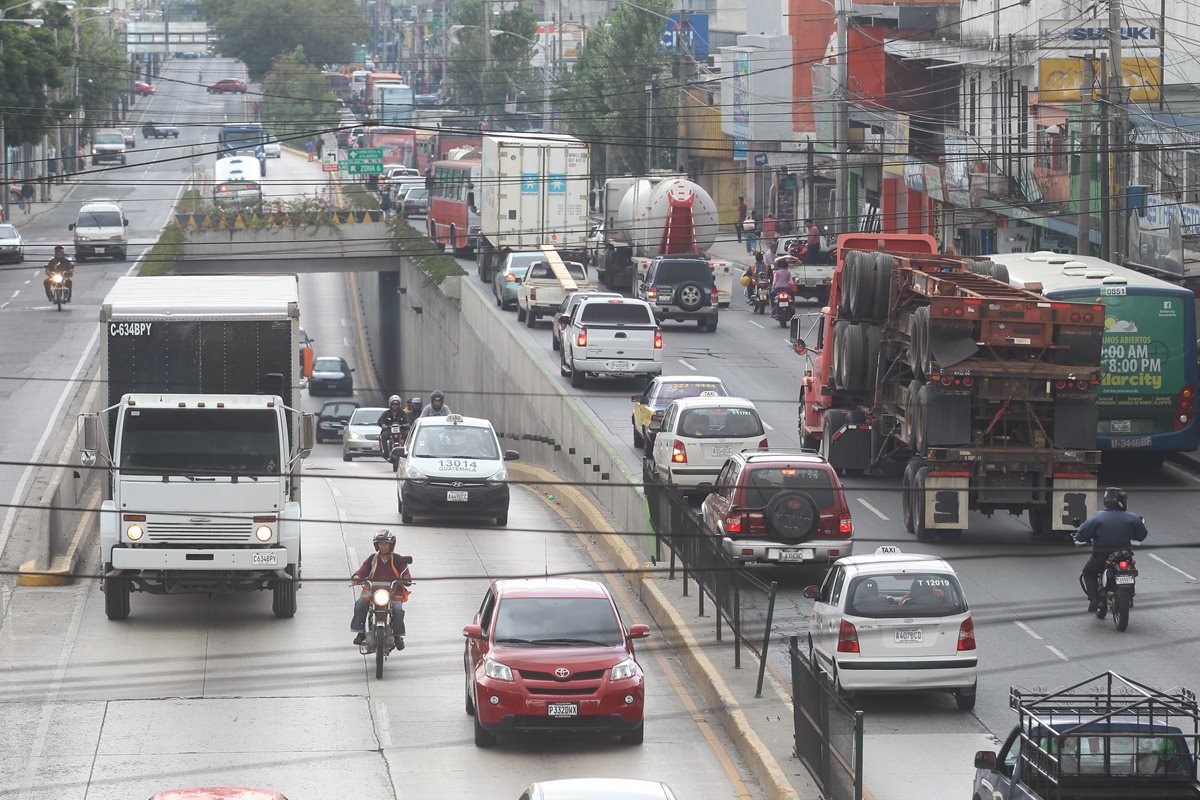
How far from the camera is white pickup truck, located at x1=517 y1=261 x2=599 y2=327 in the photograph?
162ft

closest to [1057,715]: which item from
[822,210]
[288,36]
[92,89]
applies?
[822,210]

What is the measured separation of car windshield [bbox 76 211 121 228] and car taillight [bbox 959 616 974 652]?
179 ft

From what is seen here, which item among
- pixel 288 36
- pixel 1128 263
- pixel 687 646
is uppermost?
pixel 288 36

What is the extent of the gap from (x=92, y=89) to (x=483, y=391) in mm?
73687

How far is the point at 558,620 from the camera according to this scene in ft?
58.7

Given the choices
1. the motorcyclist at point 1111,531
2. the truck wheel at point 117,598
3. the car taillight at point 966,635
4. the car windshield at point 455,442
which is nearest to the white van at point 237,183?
the car windshield at point 455,442

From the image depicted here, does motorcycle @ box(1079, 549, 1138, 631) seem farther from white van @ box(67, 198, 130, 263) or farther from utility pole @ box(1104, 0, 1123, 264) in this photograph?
white van @ box(67, 198, 130, 263)

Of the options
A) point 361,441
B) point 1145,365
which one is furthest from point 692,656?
point 361,441

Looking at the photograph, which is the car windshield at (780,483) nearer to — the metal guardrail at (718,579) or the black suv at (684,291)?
the metal guardrail at (718,579)

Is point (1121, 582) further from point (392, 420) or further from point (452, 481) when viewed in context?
point (392, 420)

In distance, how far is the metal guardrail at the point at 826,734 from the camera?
1426 centimetres

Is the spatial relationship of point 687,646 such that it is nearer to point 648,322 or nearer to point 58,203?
point 648,322

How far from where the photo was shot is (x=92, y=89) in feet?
398

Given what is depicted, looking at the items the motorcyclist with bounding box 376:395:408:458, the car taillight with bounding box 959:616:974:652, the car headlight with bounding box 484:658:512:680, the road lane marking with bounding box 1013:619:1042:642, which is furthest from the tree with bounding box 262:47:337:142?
the car taillight with bounding box 959:616:974:652
